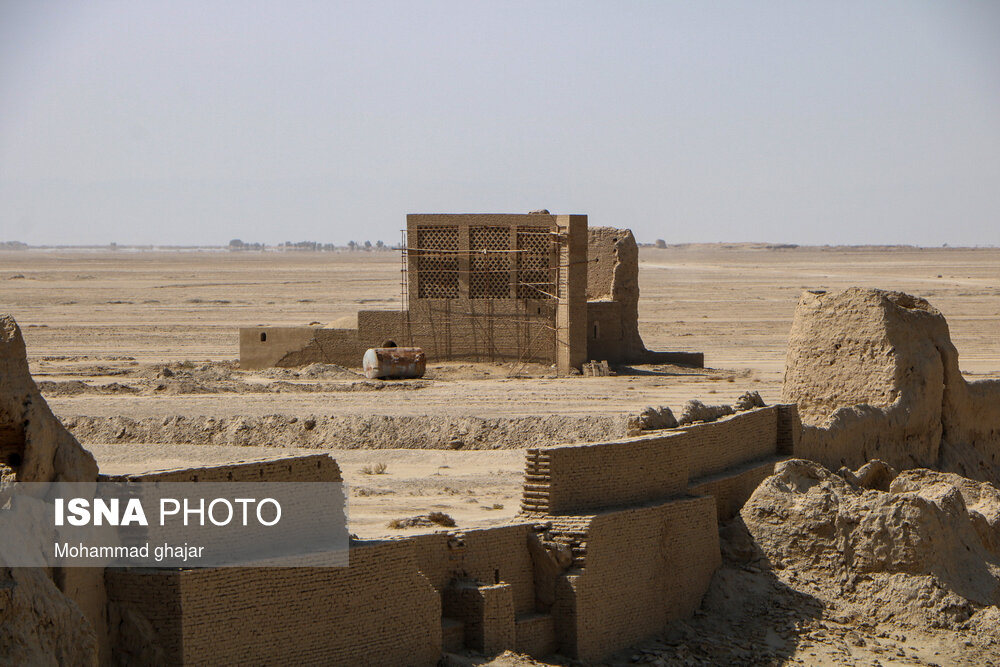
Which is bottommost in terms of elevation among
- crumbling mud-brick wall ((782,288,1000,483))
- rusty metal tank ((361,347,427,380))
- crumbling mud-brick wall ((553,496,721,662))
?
crumbling mud-brick wall ((553,496,721,662))

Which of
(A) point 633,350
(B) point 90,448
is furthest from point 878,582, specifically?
(A) point 633,350

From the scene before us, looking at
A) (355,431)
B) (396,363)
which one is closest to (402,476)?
(355,431)

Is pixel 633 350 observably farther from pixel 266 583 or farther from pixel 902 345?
pixel 266 583

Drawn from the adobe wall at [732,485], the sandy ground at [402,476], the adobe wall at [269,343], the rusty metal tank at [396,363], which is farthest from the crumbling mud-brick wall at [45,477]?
the adobe wall at [269,343]

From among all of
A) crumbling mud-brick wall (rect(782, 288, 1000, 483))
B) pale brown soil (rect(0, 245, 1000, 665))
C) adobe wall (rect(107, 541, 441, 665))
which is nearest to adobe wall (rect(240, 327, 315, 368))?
pale brown soil (rect(0, 245, 1000, 665))

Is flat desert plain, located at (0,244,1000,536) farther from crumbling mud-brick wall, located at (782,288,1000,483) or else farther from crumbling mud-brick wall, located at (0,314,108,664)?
crumbling mud-brick wall, located at (0,314,108,664)

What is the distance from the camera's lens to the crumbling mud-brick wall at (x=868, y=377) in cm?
1783

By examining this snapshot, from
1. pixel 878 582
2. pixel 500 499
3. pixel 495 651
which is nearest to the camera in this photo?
pixel 495 651

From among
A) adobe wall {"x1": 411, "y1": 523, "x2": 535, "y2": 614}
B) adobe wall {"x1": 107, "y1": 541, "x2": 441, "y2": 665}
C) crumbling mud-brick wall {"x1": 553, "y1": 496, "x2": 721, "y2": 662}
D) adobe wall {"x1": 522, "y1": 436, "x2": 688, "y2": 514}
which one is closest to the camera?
adobe wall {"x1": 107, "y1": 541, "x2": 441, "y2": 665}

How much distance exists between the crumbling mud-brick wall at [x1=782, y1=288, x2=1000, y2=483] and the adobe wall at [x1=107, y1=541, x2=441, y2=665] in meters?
7.31

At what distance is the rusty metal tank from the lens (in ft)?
89.6

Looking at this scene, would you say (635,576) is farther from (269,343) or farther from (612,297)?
(269,343)

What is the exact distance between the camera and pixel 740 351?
38250 millimetres

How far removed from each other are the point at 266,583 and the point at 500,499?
6.12m
